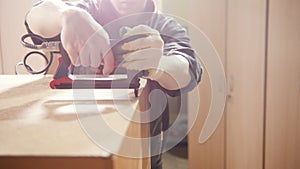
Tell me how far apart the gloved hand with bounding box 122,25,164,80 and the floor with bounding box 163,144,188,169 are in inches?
69.6

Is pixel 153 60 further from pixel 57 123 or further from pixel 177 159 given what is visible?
pixel 177 159

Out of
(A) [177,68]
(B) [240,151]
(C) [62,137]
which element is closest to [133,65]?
(A) [177,68]

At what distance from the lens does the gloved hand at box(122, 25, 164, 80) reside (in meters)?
0.55

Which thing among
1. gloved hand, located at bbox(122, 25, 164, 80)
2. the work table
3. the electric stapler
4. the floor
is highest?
gloved hand, located at bbox(122, 25, 164, 80)

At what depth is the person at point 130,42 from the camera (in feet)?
1.84

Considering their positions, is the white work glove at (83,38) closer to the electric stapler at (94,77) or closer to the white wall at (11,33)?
the electric stapler at (94,77)

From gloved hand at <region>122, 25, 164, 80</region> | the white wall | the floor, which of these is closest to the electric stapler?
gloved hand at <region>122, 25, 164, 80</region>

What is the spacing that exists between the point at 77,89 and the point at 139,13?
11.5 inches

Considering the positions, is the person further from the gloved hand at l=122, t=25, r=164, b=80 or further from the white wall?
the white wall

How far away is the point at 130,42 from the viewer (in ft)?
1.87

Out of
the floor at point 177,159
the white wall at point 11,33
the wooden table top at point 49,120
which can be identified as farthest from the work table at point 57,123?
the floor at point 177,159

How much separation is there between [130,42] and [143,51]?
3cm

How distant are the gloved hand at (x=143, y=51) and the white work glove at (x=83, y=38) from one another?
0.14 ft

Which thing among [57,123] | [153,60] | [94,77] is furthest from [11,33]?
[57,123]
